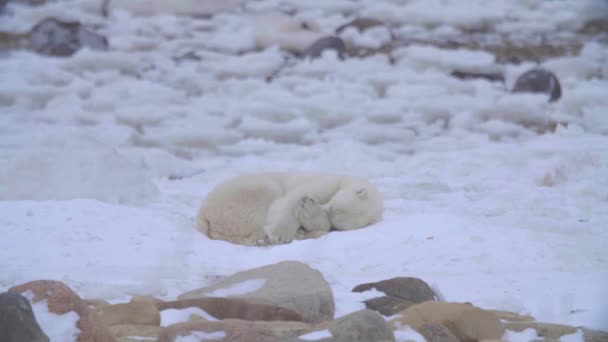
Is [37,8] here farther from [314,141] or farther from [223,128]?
[314,141]

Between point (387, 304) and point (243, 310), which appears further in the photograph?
point (387, 304)

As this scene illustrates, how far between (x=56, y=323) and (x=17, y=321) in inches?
7.1

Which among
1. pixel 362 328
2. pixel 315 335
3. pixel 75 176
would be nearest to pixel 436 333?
pixel 362 328

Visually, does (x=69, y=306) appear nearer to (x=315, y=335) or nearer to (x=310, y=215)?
(x=315, y=335)

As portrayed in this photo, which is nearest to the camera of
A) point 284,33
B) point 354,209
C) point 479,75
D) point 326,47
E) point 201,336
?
point 201,336

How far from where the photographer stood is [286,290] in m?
2.94

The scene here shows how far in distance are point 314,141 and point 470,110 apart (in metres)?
1.66

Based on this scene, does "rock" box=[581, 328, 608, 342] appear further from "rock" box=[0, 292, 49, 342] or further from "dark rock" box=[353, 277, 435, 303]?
"rock" box=[0, 292, 49, 342]

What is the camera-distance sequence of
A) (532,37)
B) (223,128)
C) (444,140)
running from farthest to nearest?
(532,37) → (223,128) → (444,140)

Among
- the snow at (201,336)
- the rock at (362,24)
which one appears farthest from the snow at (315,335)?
the rock at (362,24)

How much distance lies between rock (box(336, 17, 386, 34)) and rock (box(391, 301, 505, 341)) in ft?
25.5

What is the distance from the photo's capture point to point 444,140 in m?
6.79

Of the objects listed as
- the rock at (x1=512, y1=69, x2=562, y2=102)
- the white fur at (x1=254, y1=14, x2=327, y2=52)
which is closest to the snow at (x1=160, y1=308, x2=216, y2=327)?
the rock at (x1=512, y1=69, x2=562, y2=102)

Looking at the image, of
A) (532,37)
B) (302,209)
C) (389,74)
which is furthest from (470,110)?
(302,209)
